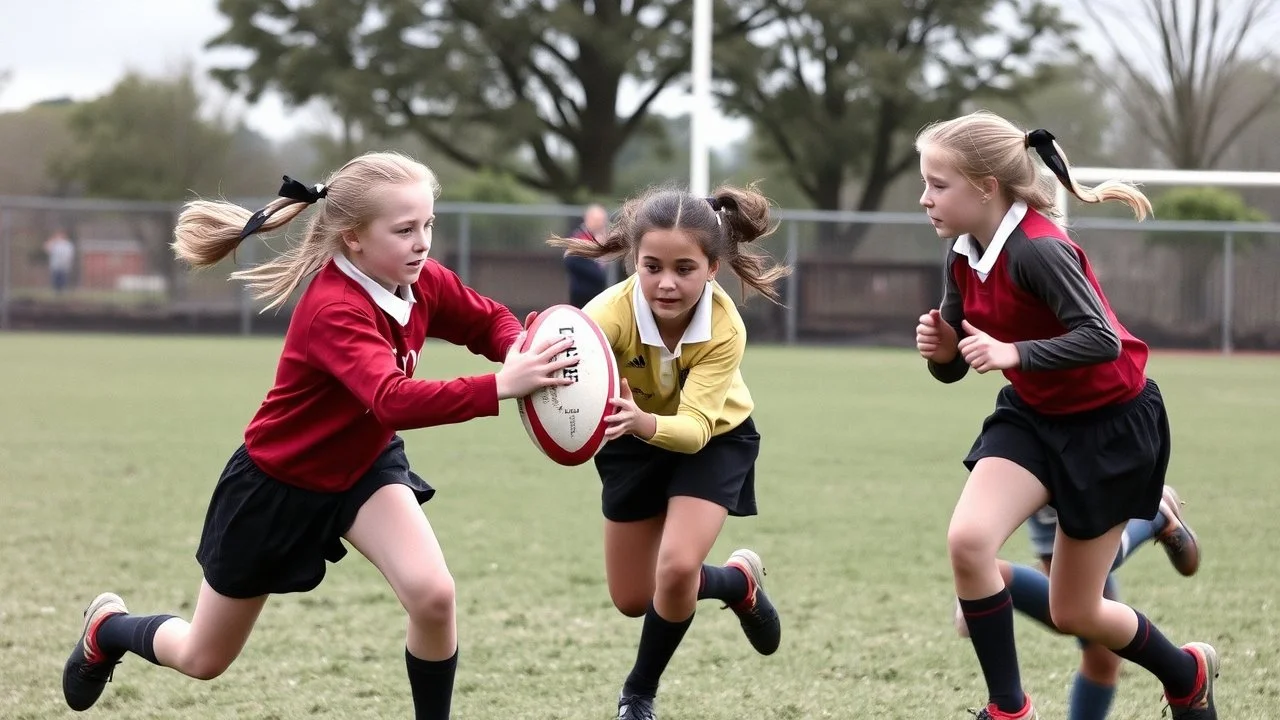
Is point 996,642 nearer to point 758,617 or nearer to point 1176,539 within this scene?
point 758,617

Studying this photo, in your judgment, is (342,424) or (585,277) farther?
(585,277)

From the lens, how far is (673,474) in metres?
3.65

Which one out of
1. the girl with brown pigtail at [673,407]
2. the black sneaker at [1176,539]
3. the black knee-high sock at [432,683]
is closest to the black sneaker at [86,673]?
the black knee-high sock at [432,683]

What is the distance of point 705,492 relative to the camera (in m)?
3.55

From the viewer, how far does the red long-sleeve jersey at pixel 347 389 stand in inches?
115

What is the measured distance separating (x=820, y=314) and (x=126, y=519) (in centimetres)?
1554

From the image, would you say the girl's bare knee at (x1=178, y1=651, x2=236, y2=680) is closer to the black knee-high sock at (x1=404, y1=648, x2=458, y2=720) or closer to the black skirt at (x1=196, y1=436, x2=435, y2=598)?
the black skirt at (x1=196, y1=436, x2=435, y2=598)

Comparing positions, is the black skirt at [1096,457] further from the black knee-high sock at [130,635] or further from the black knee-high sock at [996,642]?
the black knee-high sock at [130,635]

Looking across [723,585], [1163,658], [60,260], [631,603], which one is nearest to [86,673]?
[631,603]

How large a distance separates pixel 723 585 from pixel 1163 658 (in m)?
1.18

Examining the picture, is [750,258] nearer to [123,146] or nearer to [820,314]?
[820,314]

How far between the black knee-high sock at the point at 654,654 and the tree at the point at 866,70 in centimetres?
2432

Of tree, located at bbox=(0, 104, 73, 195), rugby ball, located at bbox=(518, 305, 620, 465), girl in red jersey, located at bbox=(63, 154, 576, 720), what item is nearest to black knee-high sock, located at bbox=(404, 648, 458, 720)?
girl in red jersey, located at bbox=(63, 154, 576, 720)

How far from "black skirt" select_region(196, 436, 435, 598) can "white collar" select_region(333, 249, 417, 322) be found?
0.32 m
